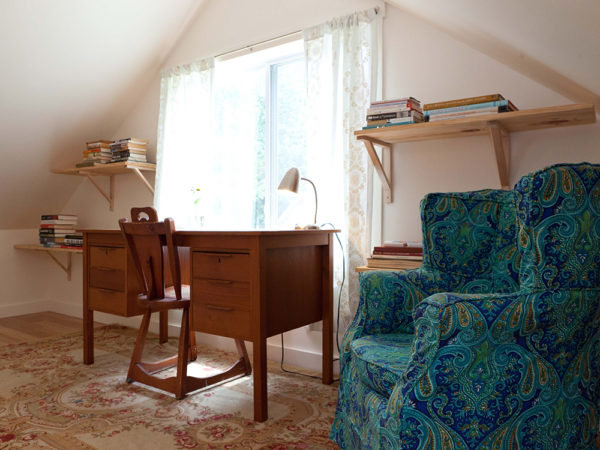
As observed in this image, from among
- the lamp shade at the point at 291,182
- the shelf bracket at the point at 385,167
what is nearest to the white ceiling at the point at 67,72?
the shelf bracket at the point at 385,167

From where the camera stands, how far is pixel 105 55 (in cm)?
324

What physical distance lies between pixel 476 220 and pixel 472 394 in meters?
0.71

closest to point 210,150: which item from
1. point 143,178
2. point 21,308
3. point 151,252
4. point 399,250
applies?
point 143,178

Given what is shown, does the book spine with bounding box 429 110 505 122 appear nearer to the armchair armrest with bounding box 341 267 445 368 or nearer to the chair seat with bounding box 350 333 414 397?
the armchair armrest with bounding box 341 267 445 368

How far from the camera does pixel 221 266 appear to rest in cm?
205

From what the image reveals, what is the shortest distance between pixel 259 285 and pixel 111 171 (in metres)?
2.26

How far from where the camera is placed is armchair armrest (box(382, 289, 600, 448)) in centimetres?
108

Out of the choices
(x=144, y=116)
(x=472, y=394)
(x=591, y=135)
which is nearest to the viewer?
(x=472, y=394)

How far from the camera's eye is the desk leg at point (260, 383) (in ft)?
6.28

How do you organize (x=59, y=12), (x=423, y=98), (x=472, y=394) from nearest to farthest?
(x=472, y=394) → (x=423, y=98) → (x=59, y=12)

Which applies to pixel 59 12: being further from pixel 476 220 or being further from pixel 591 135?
pixel 591 135

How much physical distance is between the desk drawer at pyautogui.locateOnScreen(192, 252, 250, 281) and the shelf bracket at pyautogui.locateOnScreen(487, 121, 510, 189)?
3.67 feet

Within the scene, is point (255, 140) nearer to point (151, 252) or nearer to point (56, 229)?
point (151, 252)

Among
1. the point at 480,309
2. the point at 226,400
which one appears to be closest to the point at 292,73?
the point at 226,400
